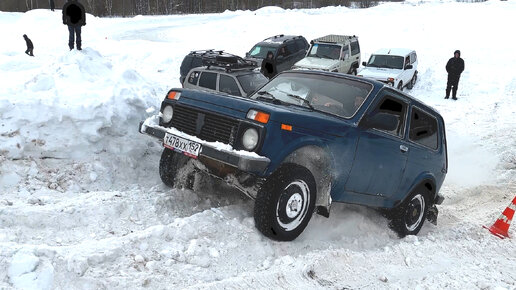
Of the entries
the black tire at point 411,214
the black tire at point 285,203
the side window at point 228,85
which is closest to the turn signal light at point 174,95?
the black tire at point 285,203

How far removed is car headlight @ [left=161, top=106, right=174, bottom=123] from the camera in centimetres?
491

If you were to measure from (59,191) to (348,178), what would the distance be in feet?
11.9

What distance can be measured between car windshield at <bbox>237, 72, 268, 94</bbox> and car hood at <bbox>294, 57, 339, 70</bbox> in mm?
6033

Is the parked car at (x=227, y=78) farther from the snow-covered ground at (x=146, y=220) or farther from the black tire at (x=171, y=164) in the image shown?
the black tire at (x=171, y=164)

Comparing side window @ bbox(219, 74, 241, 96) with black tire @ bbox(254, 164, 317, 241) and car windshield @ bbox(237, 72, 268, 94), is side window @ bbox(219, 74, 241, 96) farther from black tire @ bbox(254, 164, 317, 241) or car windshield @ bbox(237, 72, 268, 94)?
black tire @ bbox(254, 164, 317, 241)

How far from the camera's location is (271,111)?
13.4ft

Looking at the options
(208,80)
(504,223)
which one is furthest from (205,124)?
(208,80)

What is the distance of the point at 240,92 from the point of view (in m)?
10.1

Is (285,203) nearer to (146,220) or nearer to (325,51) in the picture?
(146,220)

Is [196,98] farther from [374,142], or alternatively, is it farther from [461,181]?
[461,181]

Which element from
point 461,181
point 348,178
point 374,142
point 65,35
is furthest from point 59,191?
point 65,35

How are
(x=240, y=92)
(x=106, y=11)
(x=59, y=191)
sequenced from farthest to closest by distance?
1. (x=106, y=11)
2. (x=240, y=92)
3. (x=59, y=191)

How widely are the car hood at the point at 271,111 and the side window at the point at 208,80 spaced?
19.1ft

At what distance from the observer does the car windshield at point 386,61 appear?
17.0 m
